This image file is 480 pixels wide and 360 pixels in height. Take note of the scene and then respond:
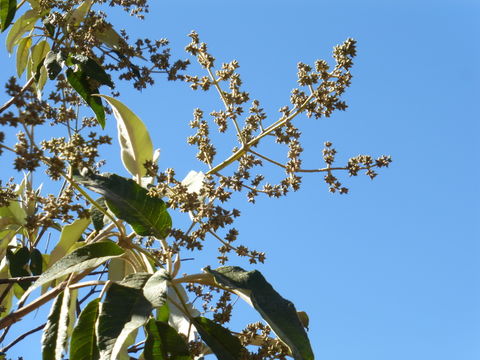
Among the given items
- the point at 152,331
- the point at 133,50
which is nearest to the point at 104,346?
the point at 152,331

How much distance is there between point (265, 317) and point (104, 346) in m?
0.36

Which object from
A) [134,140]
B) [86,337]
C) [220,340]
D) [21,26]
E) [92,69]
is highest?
[21,26]

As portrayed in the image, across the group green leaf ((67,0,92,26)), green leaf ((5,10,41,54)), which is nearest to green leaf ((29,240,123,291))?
green leaf ((67,0,92,26))

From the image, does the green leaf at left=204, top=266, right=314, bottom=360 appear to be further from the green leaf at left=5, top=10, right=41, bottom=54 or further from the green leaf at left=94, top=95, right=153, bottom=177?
the green leaf at left=5, top=10, right=41, bottom=54

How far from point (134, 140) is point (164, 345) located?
61 centimetres

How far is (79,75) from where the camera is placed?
7.84ft

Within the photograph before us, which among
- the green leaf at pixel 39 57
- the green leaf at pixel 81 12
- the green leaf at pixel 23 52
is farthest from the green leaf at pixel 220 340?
the green leaf at pixel 23 52

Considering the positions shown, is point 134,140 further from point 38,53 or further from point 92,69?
point 38,53

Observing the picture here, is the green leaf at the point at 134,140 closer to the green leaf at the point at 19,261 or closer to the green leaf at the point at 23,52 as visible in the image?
the green leaf at the point at 19,261

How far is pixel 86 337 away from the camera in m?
1.75

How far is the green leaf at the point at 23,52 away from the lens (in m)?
3.18

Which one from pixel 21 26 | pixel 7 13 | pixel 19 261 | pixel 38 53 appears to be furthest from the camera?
pixel 21 26

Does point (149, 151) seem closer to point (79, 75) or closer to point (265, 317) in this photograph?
point (79, 75)

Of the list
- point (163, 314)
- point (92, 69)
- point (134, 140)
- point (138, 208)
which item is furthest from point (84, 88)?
point (163, 314)
